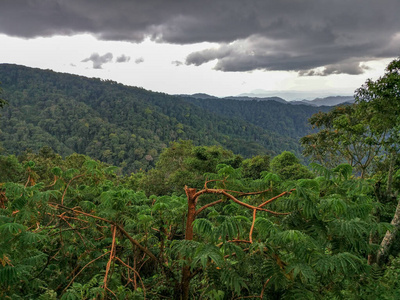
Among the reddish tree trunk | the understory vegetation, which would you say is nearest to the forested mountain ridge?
the understory vegetation

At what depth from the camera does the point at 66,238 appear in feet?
11.0

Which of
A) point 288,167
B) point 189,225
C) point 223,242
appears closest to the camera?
point 223,242

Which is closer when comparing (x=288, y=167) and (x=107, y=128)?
(x=288, y=167)

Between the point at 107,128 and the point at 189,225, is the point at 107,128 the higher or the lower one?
the lower one

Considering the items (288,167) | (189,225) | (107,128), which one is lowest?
(107,128)

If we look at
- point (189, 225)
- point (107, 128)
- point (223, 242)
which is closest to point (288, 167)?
point (189, 225)

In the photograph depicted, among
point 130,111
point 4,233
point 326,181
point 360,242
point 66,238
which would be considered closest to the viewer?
point 4,233

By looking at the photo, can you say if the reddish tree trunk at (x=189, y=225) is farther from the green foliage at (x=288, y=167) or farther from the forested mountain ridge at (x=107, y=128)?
the forested mountain ridge at (x=107, y=128)

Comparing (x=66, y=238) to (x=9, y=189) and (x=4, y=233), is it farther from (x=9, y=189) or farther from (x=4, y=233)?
(x=4, y=233)

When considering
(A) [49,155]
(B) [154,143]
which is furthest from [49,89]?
(A) [49,155]

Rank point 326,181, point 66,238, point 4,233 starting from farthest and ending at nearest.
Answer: point 66,238 < point 326,181 < point 4,233

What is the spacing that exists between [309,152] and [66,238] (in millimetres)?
19096

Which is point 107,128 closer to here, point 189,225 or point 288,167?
point 288,167

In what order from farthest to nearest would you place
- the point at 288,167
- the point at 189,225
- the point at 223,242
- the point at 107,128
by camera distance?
the point at 107,128
the point at 288,167
the point at 189,225
the point at 223,242
